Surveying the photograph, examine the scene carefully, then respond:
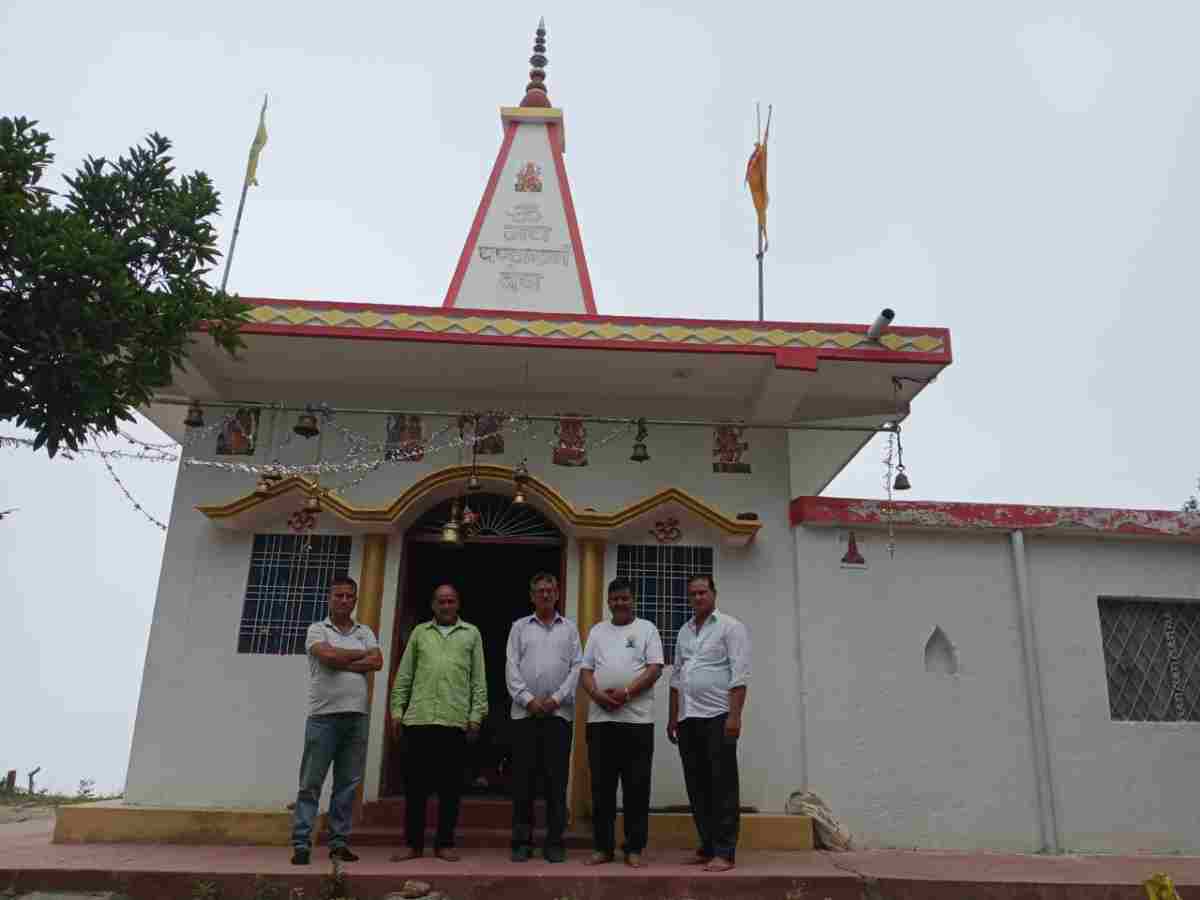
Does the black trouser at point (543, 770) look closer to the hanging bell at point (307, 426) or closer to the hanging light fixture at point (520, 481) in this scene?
the hanging light fixture at point (520, 481)

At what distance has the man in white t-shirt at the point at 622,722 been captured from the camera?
18.1 ft

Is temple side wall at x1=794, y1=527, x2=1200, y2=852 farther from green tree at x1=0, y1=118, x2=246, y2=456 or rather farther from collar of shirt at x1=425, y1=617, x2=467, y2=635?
green tree at x1=0, y1=118, x2=246, y2=456

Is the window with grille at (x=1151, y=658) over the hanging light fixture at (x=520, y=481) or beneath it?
beneath

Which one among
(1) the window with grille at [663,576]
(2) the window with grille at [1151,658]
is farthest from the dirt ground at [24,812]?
(2) the window with grille at [1151,658]

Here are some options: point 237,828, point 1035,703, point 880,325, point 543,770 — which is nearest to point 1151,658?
point 1035,703

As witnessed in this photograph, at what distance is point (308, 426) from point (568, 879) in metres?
3.68

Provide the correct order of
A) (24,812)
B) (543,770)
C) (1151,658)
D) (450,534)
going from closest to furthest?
(543,770)
(450,534)
(1151,658)
(24,812)

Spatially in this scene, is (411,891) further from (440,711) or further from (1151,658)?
(1151,658)

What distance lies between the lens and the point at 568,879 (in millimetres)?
4984

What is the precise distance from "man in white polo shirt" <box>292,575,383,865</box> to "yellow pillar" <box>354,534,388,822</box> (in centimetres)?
142

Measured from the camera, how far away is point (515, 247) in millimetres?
9742

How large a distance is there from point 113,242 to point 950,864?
19.3ft

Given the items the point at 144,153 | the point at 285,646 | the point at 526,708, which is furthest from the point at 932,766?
the point at 144,153

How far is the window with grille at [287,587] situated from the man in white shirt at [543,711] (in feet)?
6.66
